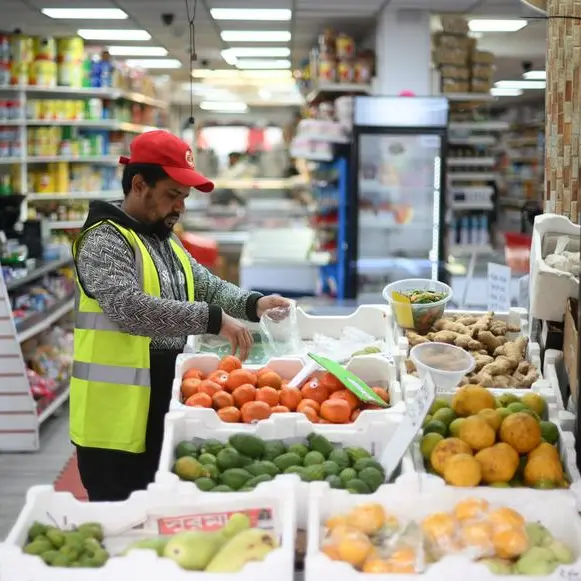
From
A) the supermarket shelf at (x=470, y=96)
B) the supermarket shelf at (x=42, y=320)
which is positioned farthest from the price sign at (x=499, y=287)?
the supermarket shelf at (x=470, y=96)

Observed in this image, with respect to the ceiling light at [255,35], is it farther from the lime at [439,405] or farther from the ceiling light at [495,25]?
the lime at [439,405]

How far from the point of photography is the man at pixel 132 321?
2.74 metres

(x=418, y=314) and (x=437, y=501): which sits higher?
(x=418, y=314)

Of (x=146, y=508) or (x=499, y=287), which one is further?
(x=499, y=287)

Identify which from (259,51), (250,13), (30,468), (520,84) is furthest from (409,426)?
(520,84)

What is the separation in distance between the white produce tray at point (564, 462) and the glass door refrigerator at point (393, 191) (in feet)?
16.3

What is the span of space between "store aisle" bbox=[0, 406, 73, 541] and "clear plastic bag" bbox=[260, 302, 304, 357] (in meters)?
2.21

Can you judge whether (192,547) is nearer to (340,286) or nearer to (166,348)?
(166,348)

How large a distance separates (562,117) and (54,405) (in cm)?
468

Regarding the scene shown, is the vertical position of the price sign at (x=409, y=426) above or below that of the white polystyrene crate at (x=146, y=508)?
above

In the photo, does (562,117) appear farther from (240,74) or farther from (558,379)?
(240,74)

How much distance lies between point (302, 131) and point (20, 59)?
2861 millimetres

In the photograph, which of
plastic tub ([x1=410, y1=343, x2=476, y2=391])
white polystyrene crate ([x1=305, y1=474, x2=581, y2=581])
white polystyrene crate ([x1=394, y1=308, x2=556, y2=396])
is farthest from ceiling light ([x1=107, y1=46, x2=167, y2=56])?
white polystyrene crate ([x1=305, y1=474, x2=581, y2=581])

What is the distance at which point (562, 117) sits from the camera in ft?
10.6
